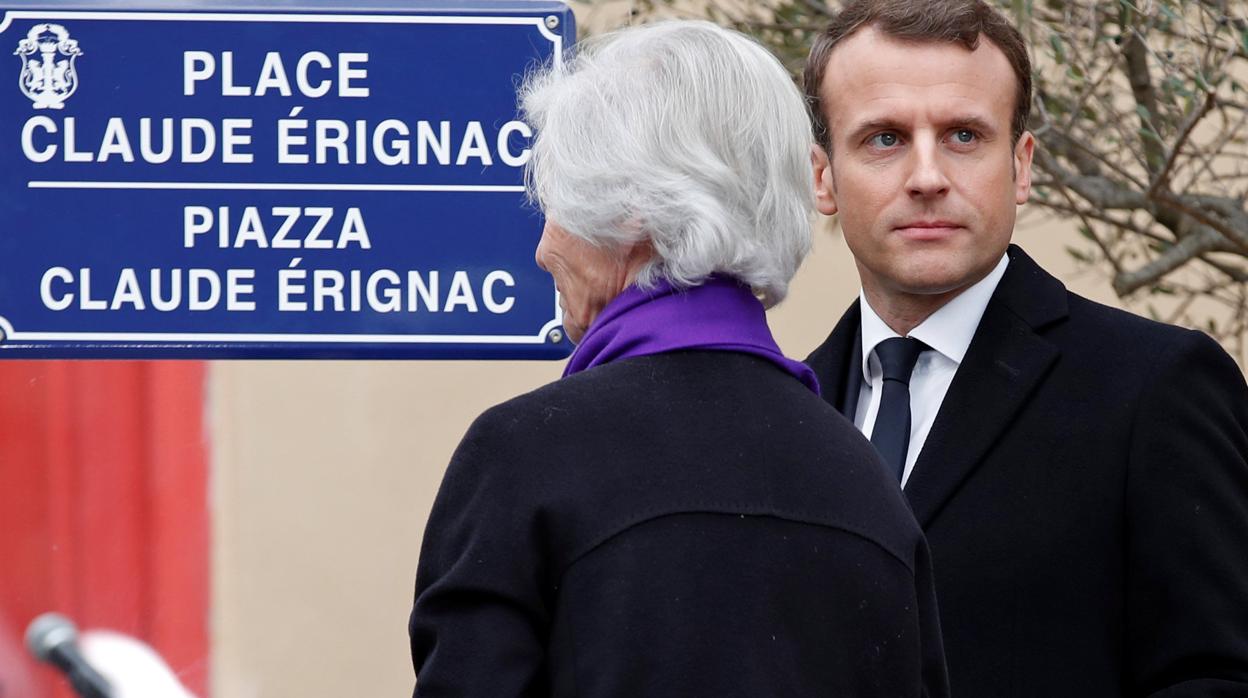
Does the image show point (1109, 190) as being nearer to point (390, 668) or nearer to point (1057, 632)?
point (1057, 632)

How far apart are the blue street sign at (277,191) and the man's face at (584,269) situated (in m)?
0.49

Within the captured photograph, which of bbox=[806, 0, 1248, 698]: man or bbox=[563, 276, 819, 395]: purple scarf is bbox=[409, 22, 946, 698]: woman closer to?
bbox=[563, 276, 819, 395]: purple scarf

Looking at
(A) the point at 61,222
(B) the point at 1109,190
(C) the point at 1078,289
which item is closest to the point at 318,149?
(A) the point at 61,222

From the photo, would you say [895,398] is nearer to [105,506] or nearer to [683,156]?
[683,156]

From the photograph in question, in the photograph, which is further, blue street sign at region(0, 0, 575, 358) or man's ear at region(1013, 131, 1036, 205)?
man's ear at region(1013, 131, 1036, 205)

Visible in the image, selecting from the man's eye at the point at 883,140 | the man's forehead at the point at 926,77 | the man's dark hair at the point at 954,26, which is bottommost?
the man's eye at the point at 883,140

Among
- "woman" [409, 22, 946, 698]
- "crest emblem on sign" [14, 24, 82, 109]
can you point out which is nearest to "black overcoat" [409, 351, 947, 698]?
"woman" [409, 22, 946, 698]

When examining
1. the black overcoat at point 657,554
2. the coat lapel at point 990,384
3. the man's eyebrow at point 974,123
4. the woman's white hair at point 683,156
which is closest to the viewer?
the black overcoat at point 657,554

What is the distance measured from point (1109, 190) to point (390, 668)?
87.8 inches

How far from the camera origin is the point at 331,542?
15.2ft

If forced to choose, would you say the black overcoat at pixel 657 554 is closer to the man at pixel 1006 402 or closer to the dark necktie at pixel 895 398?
the man at pixel 1006 402

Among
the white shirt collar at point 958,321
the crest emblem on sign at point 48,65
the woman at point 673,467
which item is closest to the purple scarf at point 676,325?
the woman at point 673,467

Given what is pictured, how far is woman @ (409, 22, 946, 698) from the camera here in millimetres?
1557

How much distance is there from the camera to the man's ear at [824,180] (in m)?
2.45
